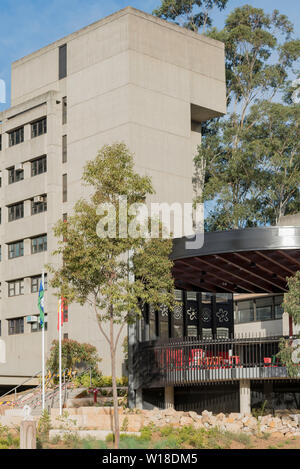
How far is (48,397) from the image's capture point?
37.9m

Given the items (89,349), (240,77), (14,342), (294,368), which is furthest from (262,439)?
(240,77)

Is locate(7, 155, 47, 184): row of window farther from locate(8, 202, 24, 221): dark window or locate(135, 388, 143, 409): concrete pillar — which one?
locate(135, 388, 143, 409): concrete pillar

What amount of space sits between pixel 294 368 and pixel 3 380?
33.3 meters

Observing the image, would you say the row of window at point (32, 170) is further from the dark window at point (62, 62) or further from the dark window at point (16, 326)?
the dark window at point (16, 326)

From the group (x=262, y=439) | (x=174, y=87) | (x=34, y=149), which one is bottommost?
(x=262, y=439)

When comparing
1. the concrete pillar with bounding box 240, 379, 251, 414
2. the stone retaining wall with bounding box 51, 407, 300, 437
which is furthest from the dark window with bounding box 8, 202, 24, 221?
the concrete pillar with bounding box 240, 379, 251, 414

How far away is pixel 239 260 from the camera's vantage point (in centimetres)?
3112

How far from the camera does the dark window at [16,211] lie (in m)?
57.9

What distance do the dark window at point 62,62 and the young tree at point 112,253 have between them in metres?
32.0

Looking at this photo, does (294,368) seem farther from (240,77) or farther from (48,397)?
(240,77)

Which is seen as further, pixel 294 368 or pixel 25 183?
pixel 25 183

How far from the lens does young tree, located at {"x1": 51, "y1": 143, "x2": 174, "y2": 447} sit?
25.6 metres

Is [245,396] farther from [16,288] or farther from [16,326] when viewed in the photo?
[16,288]

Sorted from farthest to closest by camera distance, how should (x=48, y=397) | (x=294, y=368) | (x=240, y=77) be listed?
(x=240, y=77)
(x=48, y=397)
(x=294, y=368)
